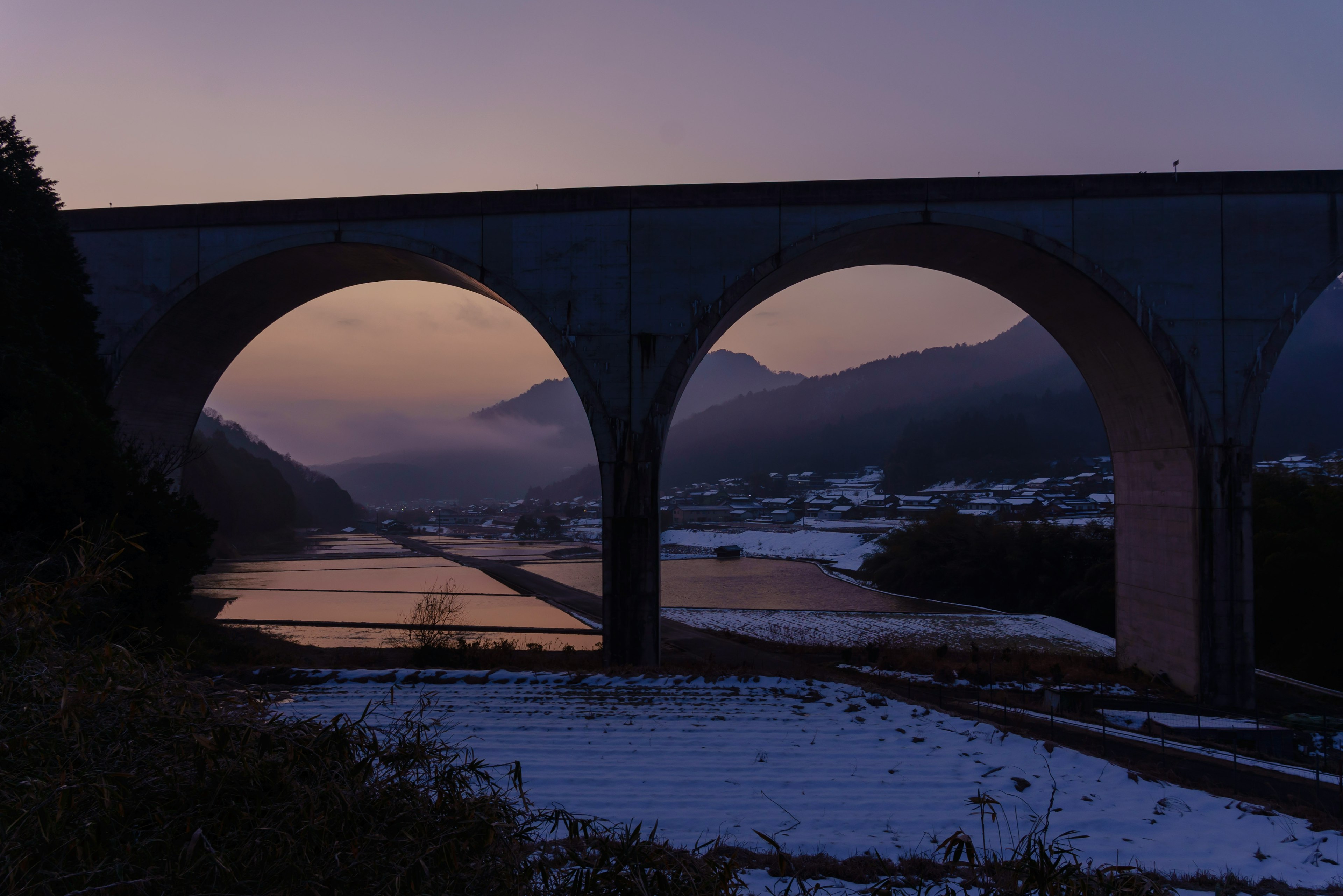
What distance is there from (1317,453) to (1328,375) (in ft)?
222

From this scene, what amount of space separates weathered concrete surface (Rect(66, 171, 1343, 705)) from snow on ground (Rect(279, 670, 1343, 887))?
394 centimetres

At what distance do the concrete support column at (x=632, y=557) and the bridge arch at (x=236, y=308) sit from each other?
1643 mm

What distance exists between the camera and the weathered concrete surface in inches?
491

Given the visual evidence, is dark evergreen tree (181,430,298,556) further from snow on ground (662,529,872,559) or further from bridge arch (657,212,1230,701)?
bridge arch (657,212,1230,701)

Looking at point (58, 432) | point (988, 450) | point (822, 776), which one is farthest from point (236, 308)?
point (988, 450)

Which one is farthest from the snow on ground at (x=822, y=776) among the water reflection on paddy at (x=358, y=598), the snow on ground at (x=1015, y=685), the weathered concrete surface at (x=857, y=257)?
the water reflection on paddy at (x=358, y=598)

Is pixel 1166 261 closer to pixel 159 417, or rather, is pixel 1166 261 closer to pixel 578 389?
pixel 578 389

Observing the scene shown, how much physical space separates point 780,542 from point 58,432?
74.2m

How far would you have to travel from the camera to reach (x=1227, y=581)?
12219 millimetres

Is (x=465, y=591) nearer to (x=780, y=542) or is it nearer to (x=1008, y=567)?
(x=1008, y=567)

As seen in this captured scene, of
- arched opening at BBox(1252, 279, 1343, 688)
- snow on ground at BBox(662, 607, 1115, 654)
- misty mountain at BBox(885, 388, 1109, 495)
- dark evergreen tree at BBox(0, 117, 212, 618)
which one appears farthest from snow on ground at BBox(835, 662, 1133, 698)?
misty mountain at BBox(885, 388, 1109, 495)

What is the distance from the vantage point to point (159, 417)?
15.7 meters

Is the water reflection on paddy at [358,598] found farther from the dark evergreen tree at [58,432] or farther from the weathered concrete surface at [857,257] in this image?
the dark evergreen tree at [58,432]

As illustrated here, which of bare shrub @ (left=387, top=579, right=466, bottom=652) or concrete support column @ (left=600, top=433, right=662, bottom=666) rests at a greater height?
concrete support column @ (left=600, top=433, right=662, bottom=666)
